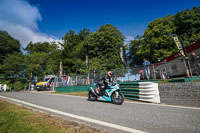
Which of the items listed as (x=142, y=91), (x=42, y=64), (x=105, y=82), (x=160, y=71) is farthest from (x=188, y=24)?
(x=42, y=64)

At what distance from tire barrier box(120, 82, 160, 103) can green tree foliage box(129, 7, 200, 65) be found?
20.8 meters

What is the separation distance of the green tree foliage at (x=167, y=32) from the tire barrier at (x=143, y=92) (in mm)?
20834

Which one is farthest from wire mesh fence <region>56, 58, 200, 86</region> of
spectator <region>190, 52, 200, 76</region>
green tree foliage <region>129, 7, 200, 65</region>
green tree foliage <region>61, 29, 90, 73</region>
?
green tree foliage <region>61, 29, 90, 73</region>

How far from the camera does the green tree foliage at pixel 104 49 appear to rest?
942 inches

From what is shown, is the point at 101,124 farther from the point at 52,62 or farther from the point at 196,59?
the point at 52,62

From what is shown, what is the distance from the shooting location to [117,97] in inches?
218

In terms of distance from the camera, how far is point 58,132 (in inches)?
91.9

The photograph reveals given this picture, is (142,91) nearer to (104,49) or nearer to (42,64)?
(104,49)

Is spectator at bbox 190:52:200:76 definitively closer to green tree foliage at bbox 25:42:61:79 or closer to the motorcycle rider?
the motorcycle rider

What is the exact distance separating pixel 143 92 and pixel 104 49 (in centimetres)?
2042

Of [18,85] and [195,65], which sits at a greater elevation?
[195,65]

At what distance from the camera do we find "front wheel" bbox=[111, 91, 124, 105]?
17.8 ft

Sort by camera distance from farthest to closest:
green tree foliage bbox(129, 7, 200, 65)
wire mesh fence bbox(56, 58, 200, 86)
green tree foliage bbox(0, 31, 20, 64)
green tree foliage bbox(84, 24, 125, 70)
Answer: green tree foliage bbox(0, 31, 20, 64) < green tree foliage bbox(129, 7, 200, 65) < green tree foliage bbox(84, 24, 125, 70) < wire mesh fence bbox(56, 58, 200, 86)

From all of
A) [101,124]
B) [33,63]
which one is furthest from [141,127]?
[33,63]
